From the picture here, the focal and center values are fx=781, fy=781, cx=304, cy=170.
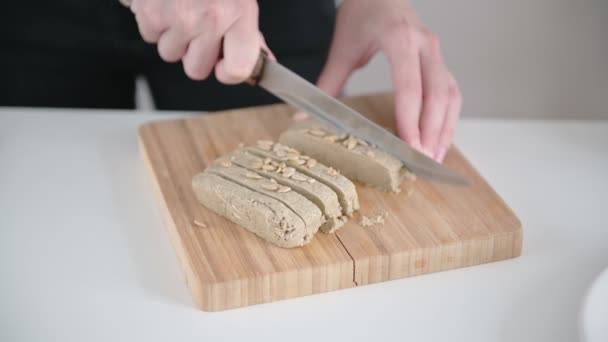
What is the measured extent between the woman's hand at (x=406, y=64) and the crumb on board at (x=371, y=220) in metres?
0.29

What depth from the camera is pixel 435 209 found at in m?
1.76

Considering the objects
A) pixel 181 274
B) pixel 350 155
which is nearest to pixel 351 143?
pixel 350 155

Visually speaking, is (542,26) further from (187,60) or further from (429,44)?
(187,60)

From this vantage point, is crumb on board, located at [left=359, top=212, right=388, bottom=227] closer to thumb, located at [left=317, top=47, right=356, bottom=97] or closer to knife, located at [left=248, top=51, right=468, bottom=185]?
knife, located at [left=248, top=51, right=468, bottom=185]

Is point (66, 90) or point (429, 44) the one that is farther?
point (66, 90)

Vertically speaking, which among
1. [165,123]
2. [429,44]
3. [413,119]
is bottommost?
[165,123]

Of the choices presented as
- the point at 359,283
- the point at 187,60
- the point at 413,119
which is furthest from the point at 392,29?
the point at 359,283

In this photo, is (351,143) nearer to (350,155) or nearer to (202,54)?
(350,155)

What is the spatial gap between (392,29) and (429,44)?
107mm

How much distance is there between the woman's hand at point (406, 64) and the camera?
1.98 meters

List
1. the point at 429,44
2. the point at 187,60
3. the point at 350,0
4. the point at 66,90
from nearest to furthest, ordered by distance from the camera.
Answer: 1. the point at 187,60
2. the point at 429,44
3. the point at 350,0
4. the point at 66,90

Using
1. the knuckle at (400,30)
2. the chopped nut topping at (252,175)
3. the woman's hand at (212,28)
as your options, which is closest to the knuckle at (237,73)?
the woman's hand at (212,28)

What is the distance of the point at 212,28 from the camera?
179 cm

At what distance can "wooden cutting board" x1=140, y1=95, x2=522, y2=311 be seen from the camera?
5.08 ft
